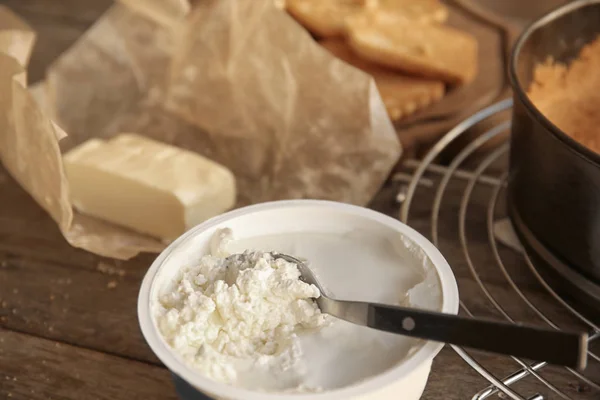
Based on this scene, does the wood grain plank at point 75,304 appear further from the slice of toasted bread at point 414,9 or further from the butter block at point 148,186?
the slice of toasted bread at point 414,9

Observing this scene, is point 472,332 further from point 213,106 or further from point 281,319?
point 213,106

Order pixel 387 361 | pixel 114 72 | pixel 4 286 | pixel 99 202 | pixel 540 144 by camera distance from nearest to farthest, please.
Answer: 1. pixel 387 361
2. pixel 540 144
3. pixel 4 286
4. pixel 99 202
5. pixel 114 72

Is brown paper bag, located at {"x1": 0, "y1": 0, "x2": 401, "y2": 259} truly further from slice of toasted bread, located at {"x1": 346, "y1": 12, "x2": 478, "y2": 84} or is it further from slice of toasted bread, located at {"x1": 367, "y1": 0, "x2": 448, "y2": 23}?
slice of toasted bread, located at {"x1": 367, "y1": 0, "x2": 448, "y2": 23}

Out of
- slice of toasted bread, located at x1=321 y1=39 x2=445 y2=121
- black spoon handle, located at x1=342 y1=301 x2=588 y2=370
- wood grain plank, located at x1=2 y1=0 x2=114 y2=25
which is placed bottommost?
wood grain plank, located at x1=2 y1=0 x2=114 y2=25

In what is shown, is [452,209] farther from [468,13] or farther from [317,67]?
[468,13]

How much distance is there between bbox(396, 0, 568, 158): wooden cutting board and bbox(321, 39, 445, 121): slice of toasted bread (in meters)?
0.01

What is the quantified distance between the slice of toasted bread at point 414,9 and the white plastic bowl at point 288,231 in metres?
0.55

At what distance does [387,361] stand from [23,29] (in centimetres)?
63

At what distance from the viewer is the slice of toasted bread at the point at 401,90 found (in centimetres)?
93

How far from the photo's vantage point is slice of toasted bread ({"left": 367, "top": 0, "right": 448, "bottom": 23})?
108 centimetres

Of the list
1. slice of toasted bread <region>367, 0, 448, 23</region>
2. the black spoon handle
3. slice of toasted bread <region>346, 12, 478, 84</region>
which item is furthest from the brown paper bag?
the black spoon handle

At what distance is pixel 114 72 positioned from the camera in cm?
106

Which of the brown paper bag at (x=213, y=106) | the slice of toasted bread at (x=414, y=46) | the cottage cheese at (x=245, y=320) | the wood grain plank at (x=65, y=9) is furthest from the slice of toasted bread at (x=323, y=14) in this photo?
the cottage cheese at (x=245, y=320)

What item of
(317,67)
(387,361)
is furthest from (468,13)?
(387,361)
